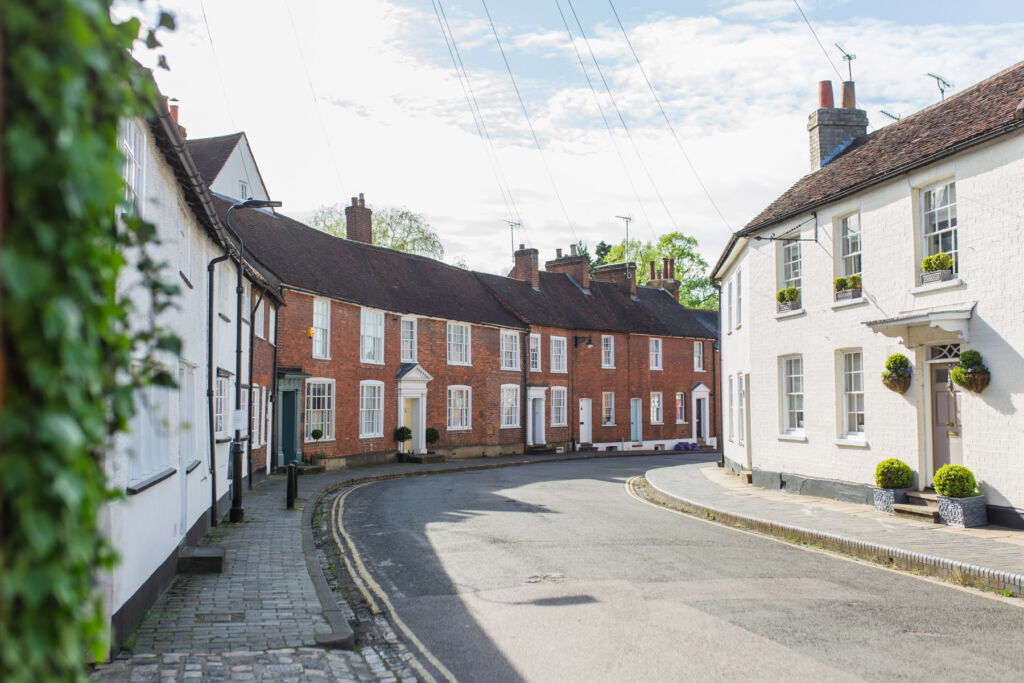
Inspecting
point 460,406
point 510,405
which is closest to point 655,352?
point 510,405

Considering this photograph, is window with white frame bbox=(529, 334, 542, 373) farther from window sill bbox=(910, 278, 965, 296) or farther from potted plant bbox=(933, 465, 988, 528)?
potted plant bbox=(933, 465, 988, 528)

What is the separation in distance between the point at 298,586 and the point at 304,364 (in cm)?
1784

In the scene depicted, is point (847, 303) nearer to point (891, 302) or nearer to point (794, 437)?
point (891, 302)

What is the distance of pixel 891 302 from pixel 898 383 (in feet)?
5.73

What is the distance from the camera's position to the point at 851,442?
16641 mm

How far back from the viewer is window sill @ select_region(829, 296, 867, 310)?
16567 mm

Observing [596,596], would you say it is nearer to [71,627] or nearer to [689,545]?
[689,545]

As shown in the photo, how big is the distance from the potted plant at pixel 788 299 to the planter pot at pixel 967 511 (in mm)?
6976

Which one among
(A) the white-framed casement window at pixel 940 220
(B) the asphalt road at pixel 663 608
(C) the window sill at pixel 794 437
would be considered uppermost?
(A) the white-framed casement window at pixel 940 220

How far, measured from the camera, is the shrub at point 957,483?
42.6ft

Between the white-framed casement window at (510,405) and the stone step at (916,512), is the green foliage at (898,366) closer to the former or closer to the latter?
the stone step at (916,512)

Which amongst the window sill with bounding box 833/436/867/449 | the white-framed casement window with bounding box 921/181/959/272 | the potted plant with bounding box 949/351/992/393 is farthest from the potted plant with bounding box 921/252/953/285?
the window sill with bounding box 833/436/867/449

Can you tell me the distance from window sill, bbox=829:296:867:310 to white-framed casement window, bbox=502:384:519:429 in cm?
2248

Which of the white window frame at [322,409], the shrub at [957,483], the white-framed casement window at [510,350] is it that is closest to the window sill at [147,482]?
the shrub at [957,483]
